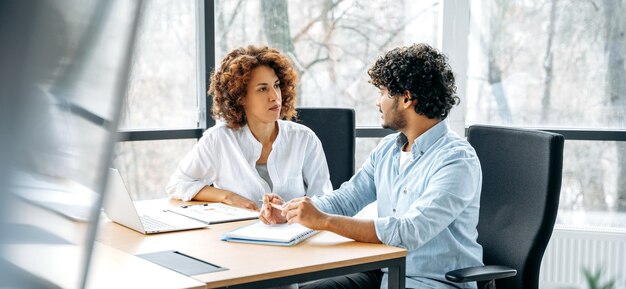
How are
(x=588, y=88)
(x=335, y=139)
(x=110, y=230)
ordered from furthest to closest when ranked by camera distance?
(x=588, y=88)
(x=335, y=139)
(x=110, y=230)

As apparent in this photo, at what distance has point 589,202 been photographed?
3.77m

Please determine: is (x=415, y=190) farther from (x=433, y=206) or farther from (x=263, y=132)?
(x=263, y=132)

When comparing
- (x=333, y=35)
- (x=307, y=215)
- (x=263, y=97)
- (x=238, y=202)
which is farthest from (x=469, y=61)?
(x=307, y=215)

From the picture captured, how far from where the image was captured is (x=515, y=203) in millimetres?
2160

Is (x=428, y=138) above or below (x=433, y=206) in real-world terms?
above

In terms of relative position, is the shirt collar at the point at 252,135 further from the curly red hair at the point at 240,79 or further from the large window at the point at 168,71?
the large window at the point at 168,71

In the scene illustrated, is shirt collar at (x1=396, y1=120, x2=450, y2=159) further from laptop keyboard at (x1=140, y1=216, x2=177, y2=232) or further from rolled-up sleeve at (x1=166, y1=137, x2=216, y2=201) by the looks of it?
rolled-up sleeve at (x1=166, y1=137, x2=216, y2=201)

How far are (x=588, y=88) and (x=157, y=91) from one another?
7.29 feet

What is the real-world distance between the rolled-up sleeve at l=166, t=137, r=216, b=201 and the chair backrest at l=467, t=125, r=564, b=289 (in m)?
1.02

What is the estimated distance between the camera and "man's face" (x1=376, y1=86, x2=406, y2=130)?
226 cm

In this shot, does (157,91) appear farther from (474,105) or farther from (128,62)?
(128,62)

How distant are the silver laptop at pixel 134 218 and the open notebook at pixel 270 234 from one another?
21cm

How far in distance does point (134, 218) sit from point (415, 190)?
0.82 metres

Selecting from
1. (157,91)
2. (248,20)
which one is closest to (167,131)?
(157,91)
